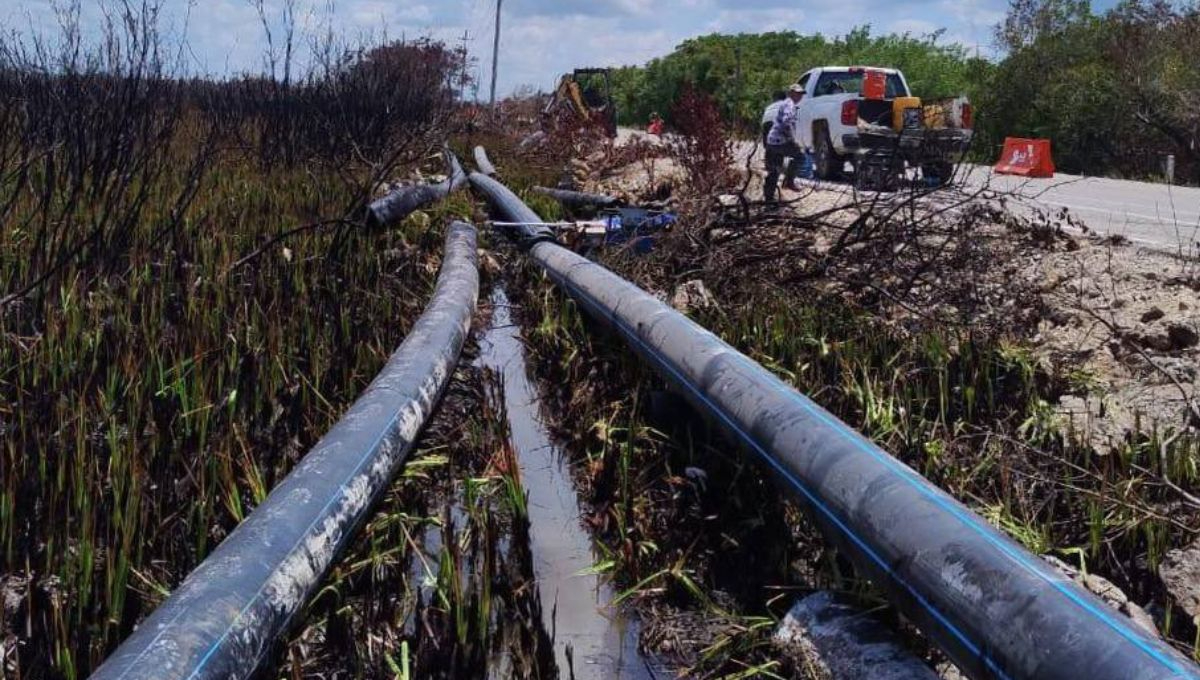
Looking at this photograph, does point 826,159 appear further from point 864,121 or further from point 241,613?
point 241,613

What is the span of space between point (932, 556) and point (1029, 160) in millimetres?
15730

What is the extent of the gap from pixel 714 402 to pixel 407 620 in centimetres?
126

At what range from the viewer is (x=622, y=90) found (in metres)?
55.1

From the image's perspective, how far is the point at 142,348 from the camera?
168 inches

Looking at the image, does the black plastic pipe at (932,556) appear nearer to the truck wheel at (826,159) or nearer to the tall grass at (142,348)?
the tall grass at (142,348)

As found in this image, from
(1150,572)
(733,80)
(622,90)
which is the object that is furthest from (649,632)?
(622,90)

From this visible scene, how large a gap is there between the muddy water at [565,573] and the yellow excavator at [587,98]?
566 inches

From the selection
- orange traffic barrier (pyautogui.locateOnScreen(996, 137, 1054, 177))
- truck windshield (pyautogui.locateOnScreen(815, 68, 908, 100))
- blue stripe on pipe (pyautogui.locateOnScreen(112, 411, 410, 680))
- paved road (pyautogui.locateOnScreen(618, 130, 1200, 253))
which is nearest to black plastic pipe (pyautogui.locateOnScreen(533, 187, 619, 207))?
paved road (pyautogui.locateOnScreen(618, 130, 1200, 253))

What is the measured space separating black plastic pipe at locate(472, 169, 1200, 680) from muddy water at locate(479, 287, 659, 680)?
24.0 inches

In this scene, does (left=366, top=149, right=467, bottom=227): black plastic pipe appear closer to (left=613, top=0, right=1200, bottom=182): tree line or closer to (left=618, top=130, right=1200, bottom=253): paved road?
(left=618, top=130, right=1200, bottom=253): paved road

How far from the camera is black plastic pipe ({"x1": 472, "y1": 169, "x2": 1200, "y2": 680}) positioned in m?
1.89

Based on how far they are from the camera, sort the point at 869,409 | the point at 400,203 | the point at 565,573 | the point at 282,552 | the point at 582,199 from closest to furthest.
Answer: the point at 282,552 → the point at 565,573 → the point at 869,409 → the point at 400,203 → the point at 582,199

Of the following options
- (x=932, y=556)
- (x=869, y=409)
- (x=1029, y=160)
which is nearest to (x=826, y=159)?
(x=1029, y=160)

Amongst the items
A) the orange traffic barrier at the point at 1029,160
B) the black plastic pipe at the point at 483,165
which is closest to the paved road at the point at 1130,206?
the orange traffic barrier at the point at 1029,160
